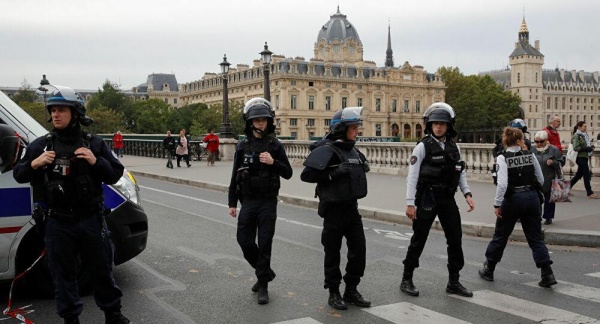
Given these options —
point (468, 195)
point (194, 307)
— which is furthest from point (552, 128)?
point (194, 307)

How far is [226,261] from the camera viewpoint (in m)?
8.52

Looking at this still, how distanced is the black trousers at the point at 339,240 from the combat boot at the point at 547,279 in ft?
7.48

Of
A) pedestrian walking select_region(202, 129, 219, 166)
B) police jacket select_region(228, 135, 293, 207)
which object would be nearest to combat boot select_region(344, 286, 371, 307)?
police jacket select_region(228, 135, 293, 207)

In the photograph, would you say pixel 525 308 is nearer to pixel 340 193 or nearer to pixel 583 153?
pixel 340 193

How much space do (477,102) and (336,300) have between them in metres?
129

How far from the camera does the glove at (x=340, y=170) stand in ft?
20.5

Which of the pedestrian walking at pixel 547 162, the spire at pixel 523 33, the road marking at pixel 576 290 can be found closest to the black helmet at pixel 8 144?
the road marking at pixel 576 290

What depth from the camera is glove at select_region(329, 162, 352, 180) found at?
6.25 metres

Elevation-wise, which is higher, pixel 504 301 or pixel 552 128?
pixel 552 128

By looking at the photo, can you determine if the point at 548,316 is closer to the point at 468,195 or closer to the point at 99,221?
the point at 468,195

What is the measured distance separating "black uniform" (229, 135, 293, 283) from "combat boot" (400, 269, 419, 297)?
4.75 feet

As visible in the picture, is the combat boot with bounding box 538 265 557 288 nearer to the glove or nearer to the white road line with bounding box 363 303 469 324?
the white road line with bounding box 363 303 469 324

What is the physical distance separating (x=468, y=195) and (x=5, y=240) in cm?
483

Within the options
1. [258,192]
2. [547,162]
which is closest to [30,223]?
[258,192]
